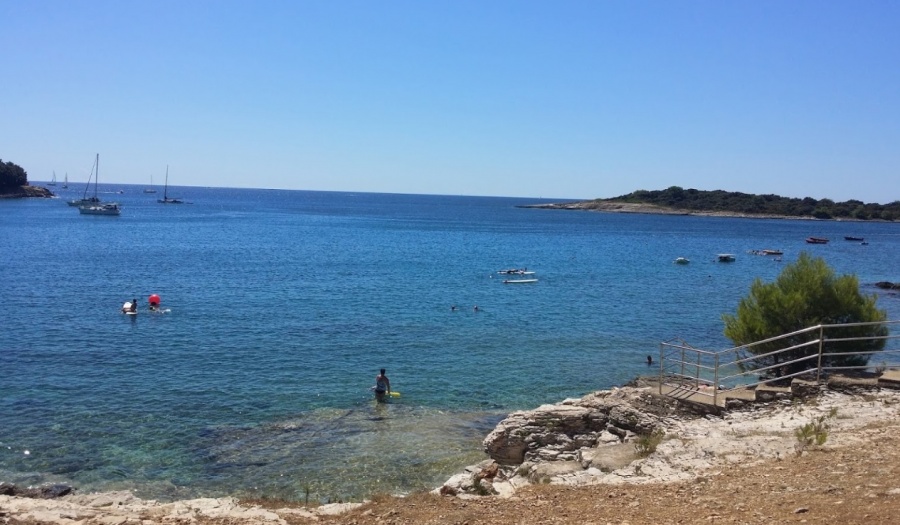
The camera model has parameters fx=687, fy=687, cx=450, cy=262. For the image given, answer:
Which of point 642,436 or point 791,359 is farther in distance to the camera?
point 791,359

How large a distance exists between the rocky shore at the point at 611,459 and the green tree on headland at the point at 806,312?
468 cm

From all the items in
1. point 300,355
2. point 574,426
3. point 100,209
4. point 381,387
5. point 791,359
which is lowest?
point 300,355

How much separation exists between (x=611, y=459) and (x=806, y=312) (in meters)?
10.3

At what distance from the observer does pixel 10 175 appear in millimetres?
175125

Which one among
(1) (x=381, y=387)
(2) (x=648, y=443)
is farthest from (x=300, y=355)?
(2) (x=648, y=443)

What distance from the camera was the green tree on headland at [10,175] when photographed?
566 feet

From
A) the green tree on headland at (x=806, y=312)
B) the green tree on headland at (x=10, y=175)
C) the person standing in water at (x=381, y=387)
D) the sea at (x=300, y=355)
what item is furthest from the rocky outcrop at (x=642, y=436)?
the green tree on headland at (x=10, y=175)

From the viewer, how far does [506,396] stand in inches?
969

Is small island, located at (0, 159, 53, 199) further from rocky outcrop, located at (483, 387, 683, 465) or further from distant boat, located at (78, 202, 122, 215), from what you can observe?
rocky outcrop, located at (483, 387, 683, 465)

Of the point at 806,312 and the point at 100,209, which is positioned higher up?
the point at 100,209

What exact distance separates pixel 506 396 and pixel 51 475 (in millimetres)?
14126

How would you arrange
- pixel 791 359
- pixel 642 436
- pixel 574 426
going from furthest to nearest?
pixel 791 359, pixel 574 426, pixel 642 436

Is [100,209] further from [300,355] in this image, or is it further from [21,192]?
[300,355]

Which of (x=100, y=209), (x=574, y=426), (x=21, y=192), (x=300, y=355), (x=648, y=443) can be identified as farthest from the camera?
(x=21, y=192)
